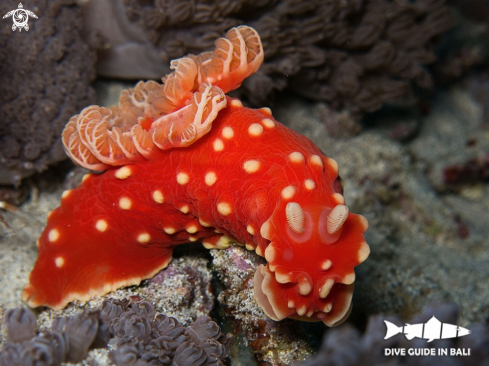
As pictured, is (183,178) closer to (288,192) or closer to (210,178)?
(210,178)

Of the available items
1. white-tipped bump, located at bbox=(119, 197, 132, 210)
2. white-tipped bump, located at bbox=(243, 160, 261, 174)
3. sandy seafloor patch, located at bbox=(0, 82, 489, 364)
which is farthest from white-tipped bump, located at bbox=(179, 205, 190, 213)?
sandy seafloor patch, located at bbox=(0, 82, 489, 364)

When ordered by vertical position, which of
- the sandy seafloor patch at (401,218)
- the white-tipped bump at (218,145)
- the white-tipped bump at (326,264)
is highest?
the white-tipped bump at (218,145)

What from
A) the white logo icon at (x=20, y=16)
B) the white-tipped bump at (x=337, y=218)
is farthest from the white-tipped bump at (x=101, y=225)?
the white logo icon at (x=20, y=16)

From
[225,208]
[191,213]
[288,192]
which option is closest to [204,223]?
[191,213]

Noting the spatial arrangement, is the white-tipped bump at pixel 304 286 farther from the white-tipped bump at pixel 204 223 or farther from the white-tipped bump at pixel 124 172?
the white-tipped bump at pixel 124 172

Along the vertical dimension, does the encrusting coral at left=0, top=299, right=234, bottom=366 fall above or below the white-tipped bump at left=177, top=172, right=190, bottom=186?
below

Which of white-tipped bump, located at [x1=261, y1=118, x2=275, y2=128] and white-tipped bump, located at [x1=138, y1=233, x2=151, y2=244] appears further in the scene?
white-tipped bump, located at [x1=138, y1=233, x2=151, y2=244]

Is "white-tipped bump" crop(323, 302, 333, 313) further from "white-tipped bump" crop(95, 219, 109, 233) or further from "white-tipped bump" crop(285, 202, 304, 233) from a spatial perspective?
"white-tipped bump" crop(95, 219, 109, 233)

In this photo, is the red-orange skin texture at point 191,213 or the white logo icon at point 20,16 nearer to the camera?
the red-orange skin texture at point 191,213
